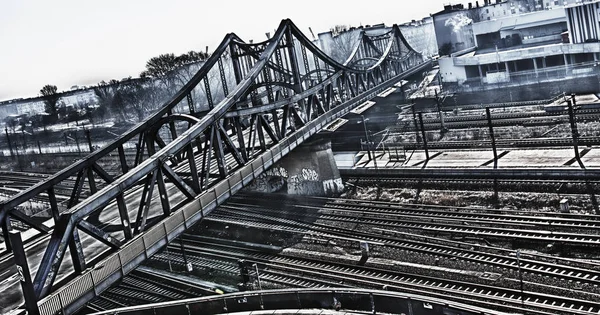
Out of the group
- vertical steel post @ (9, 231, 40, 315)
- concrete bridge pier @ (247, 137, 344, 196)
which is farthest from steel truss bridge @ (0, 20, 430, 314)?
concrete bridge pier @ (247, 137, 344, 196)

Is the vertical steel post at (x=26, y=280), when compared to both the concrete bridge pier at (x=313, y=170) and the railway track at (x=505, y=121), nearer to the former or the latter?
the concrete bridge pier at (x=313, y=170)

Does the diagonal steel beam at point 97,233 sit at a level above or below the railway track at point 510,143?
above

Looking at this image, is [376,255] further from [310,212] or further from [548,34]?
[548,34]

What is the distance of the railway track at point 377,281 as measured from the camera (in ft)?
63.8

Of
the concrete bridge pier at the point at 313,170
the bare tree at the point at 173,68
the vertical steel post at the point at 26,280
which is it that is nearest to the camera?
the vertical steel post at the point at 26,280

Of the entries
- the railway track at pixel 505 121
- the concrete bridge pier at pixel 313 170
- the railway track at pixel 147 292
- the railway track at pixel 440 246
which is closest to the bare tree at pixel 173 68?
the railway track at pixel 505 121

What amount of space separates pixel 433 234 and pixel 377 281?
5135 mm

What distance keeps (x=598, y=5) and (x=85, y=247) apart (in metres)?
50.1

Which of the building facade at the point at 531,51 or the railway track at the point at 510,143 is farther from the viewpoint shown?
the building facade at the point at 531,51

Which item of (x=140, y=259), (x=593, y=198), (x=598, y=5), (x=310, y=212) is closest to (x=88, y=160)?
(x=140, y=259)

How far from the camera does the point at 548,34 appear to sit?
62.8 meters

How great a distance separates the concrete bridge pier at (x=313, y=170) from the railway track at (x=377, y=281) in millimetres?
8468

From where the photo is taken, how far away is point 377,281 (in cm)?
2341

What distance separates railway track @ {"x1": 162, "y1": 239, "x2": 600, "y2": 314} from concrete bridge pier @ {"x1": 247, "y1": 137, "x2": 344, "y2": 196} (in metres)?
8.47
